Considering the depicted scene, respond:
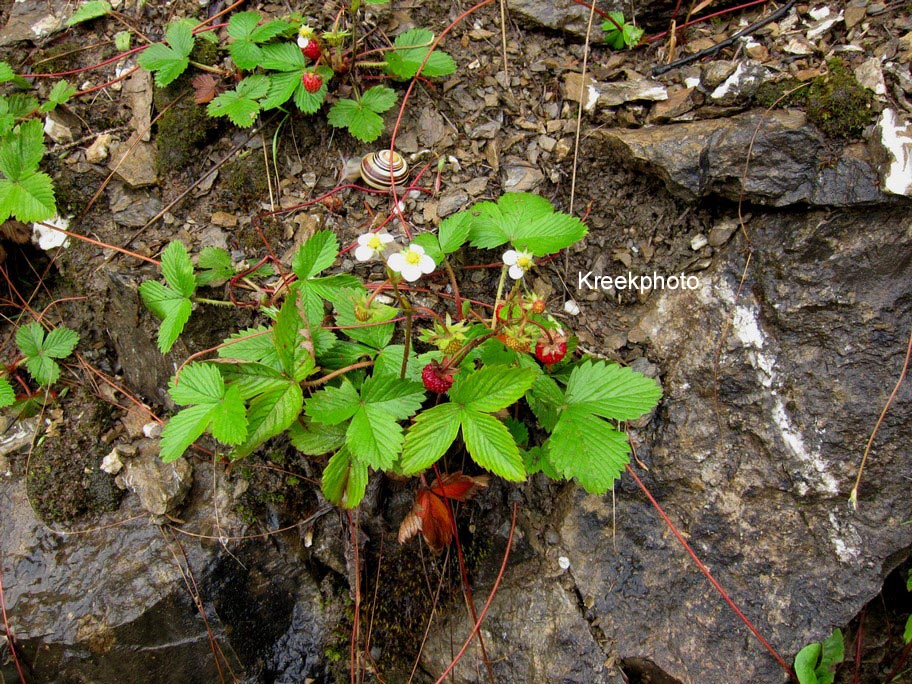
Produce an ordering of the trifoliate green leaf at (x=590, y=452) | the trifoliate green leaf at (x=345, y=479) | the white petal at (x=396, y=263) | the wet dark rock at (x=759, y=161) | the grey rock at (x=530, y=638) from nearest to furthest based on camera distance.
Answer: the white petal at (x=396, y=263) < the trifoliate green leaf at (x=590, y=452) < the trifoliate green leaf at (x=345, y=479) < the wet dark rock at (x=759, y=161) < the grey rock at (x=530, y=638)

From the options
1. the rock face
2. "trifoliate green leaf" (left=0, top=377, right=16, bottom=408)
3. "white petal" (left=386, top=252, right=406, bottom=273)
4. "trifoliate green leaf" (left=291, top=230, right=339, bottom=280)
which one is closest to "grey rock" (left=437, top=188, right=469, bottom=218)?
"trifoliate green leaf" (left=291, top=230, right=339, bottom=280)

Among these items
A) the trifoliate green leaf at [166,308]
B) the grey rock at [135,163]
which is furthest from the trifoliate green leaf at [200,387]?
the grey rock at [135,163]

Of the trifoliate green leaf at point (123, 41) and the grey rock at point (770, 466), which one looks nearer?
the grey rock at point (770, 466)

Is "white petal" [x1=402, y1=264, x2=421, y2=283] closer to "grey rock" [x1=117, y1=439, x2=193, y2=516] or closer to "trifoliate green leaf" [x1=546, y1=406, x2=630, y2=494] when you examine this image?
"trifoliate green leaf" [x1=546, y1=406, x2=630, y2=494]

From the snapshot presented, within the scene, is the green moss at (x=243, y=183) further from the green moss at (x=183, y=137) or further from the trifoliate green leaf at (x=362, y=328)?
the trifoliate green leaf at (x=362, y=328)

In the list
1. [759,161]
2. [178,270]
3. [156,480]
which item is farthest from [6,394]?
[759,161]
